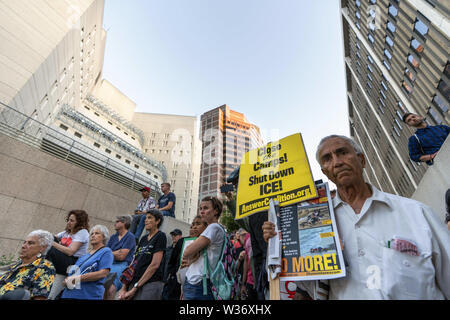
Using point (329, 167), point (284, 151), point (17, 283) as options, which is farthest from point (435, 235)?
point (17, 283)

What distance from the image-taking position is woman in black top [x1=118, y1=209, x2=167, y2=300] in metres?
3.23

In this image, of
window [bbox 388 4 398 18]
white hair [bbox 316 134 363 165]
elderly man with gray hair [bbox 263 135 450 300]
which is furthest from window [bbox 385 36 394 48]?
elderly man with gray hair [bbox 263 135 450 300]

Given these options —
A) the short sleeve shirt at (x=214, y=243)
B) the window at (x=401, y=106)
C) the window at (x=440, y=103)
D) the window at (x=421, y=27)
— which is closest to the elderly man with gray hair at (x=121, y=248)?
the short sleeve shirt at (x=214, y=243)

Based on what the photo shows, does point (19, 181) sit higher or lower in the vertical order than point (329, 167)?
higher

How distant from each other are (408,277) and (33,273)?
12.0ft

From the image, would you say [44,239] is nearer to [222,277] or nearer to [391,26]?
[222,277]

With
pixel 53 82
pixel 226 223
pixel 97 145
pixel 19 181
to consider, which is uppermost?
pixel 97 145

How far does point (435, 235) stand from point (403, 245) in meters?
0.24

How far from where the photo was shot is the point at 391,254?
3.97ft

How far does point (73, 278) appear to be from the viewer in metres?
2.98

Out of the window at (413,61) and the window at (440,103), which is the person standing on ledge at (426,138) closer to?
the window at (440,103)

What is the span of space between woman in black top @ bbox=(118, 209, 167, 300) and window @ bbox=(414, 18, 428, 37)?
2207 cm

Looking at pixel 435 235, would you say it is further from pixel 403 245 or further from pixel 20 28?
pixel 20 28

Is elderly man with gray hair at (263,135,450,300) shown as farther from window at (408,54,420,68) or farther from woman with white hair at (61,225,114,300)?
window at (408,54,420,68)
